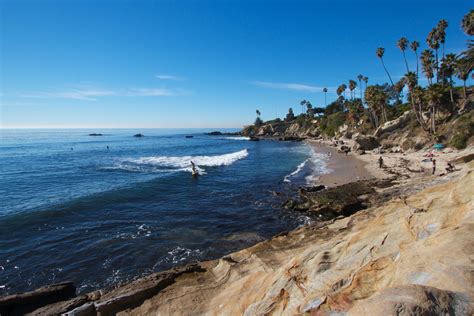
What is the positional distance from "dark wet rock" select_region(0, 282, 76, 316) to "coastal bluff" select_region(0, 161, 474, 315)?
0.11 meters

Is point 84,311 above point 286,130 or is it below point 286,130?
below

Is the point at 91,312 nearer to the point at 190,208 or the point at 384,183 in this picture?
the point at 190,208

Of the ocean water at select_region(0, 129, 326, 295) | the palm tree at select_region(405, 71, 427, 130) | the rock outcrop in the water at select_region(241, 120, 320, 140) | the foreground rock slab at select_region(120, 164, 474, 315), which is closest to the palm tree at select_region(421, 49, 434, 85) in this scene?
the palm tree at select_region(405, 71, 427, 130)

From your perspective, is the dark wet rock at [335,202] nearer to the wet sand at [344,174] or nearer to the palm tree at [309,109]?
the wet sand at [344,174]

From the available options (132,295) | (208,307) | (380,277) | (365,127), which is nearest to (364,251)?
(380,277)

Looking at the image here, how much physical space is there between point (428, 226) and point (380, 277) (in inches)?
130

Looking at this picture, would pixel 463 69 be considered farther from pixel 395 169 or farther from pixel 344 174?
pixel 344 174

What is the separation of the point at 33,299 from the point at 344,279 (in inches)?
441

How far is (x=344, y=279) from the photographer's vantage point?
6.31m

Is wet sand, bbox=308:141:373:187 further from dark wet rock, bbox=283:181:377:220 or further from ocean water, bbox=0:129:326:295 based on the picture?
dark wet rock, bbox=283:181:377:220

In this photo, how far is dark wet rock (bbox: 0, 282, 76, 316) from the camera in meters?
9.73

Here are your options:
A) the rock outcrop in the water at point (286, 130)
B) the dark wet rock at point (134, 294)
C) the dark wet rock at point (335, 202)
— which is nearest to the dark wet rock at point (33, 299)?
the dark wet rock at point (134, 294)

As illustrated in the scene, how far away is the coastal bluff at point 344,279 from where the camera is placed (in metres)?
4.43

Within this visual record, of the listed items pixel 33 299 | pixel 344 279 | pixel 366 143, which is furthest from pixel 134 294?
pixel 366 143
